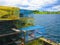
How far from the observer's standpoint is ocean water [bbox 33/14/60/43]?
2.70 m

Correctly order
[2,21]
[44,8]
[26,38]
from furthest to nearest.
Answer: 1. [44,8]
2. [26,38]
3. [2,21]

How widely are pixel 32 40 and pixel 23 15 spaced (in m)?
0.47

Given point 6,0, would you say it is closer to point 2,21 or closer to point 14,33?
point 2,21

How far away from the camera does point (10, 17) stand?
242 cm

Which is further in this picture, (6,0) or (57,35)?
(57,35)

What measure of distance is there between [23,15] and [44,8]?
45 cm

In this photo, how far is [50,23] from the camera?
2754mm

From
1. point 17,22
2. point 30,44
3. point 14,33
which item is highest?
point 17,22

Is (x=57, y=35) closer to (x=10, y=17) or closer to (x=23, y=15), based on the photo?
(x=23, y=15)

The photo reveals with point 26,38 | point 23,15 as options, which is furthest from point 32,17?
point 26,38

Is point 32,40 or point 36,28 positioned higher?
point 36,28

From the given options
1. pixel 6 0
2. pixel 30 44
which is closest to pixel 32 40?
pixel 30 44

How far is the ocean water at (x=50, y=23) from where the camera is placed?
2.70 meters

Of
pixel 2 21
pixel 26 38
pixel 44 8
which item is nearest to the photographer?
pixel 2 21
